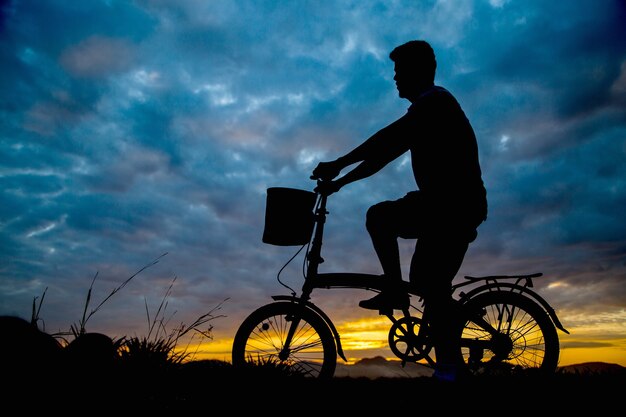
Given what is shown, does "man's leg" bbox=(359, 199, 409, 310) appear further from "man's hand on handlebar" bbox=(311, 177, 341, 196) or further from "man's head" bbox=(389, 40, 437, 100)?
"man's head" bbox=(389, 40, 437, 100)

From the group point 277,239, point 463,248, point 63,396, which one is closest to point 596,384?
point 463,248

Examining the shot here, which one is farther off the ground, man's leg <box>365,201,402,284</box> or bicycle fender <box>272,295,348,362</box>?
man's leg <box>365,201,402,284</box>

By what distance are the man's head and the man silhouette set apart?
1 cm

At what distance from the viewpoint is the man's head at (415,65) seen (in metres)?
4.25

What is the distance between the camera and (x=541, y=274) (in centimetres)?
454

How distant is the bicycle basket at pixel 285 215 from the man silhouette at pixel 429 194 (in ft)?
1.83

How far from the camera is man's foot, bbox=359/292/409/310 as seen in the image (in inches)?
173

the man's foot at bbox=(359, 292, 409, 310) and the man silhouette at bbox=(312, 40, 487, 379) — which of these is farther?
the man's foot at bbox=(359, 292, 409, 310)

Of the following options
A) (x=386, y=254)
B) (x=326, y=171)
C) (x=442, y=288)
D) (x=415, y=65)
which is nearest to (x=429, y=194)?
(x=386, y=254)

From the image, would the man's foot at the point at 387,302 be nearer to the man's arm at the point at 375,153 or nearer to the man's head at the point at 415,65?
the man's arm at the point at 375,153

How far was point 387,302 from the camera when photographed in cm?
441

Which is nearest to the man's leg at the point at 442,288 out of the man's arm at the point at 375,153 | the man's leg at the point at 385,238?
the man's leg at the point at 385,238

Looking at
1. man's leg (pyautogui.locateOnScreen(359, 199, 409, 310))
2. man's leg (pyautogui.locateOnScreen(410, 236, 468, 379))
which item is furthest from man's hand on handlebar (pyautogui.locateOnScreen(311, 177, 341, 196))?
man's leg (pyautogui.locateOnScreen(410, 236, 468, 379))

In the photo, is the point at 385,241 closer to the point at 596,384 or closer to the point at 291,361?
the point at 291,361
